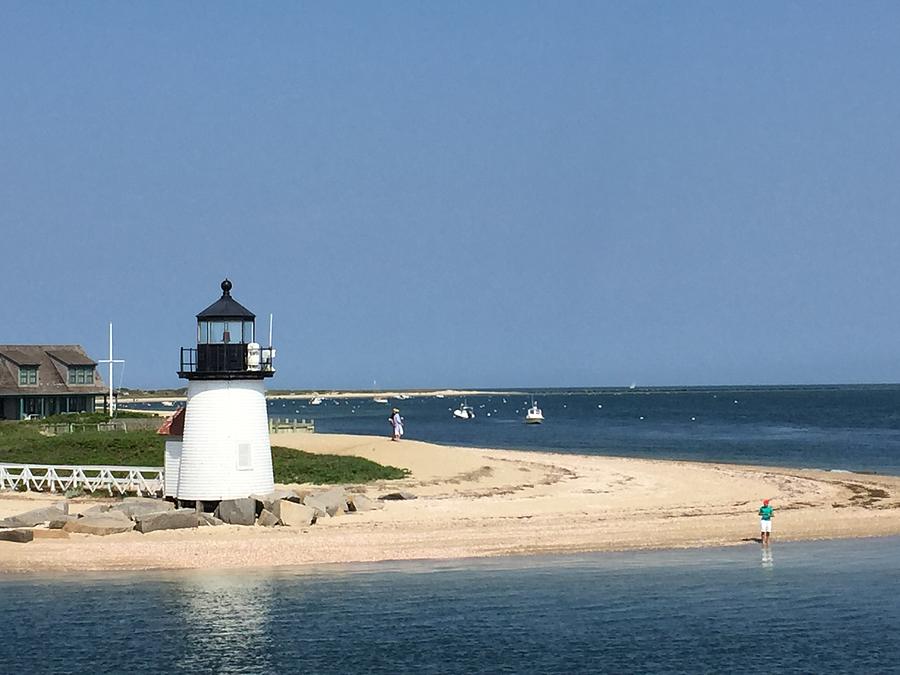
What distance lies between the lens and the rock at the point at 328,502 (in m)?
40.0

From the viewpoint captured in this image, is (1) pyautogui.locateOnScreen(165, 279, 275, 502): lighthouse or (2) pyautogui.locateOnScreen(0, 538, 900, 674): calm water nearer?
(2) pyautogui.locateOnScreen(0, 538, 900, 674): calm water

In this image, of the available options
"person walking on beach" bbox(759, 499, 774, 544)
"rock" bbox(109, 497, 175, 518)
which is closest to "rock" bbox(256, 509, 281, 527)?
"rock" bbox(109, 497, 175, 518)

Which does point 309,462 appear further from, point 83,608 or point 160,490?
point 83,608

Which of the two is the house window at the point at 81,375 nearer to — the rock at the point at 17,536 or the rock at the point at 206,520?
the rock at the point at 206,520

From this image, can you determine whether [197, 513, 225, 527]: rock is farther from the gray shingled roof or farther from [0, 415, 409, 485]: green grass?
the gray shingled roof

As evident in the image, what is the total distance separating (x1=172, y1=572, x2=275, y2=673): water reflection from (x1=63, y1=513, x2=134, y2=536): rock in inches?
265

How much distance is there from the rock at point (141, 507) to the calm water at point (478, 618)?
7.76 m

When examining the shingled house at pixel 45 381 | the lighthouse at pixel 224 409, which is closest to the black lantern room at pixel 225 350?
the lighthouse at pixel 224 409

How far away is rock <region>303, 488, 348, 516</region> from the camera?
131ft

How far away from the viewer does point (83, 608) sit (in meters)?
26.9

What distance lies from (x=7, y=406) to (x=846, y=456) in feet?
181

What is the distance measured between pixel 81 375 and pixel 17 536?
54138mm

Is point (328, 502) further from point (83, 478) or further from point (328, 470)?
point (83, 478)

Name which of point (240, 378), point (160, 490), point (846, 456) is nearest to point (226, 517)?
point (240, 378)
